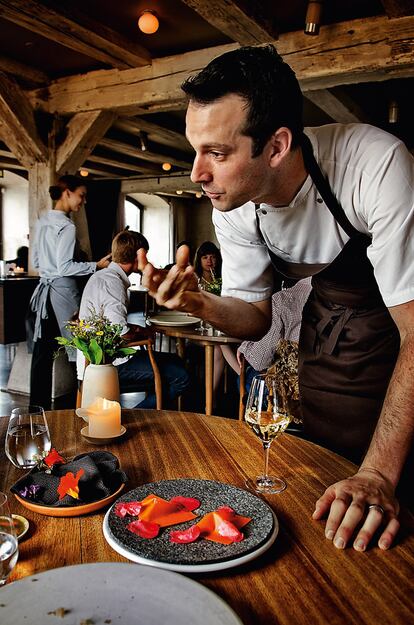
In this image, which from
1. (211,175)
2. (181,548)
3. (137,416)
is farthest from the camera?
(137,416)

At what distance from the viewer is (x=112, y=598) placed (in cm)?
69

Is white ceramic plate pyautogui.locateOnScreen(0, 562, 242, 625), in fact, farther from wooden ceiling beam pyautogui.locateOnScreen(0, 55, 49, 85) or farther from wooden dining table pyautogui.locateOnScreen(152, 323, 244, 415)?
wooden ceiling beam pyautogui.locateOnScreen(0, 55, 49, 85)

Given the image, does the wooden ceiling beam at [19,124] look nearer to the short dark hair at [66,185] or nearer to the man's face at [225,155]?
the short dark hair at [66,185]

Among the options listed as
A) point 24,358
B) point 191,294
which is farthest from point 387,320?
point 24,358

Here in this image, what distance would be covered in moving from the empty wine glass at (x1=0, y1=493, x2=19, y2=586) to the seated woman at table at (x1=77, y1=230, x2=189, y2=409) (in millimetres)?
2397

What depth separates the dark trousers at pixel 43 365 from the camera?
13.2 ft

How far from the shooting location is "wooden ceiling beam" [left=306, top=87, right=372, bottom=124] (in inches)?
189

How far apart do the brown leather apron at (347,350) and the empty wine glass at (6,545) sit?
1.07 meters

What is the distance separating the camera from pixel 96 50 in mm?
4008

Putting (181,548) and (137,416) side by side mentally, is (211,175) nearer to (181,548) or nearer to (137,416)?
(137,416)

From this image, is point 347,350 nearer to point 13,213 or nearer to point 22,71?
point 22,71

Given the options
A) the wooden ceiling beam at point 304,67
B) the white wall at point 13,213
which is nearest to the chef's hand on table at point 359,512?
the wooden ceiling beam at point 304,67

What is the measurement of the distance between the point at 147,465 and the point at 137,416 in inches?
13.2

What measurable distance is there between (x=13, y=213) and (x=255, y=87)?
1128 centimetres
